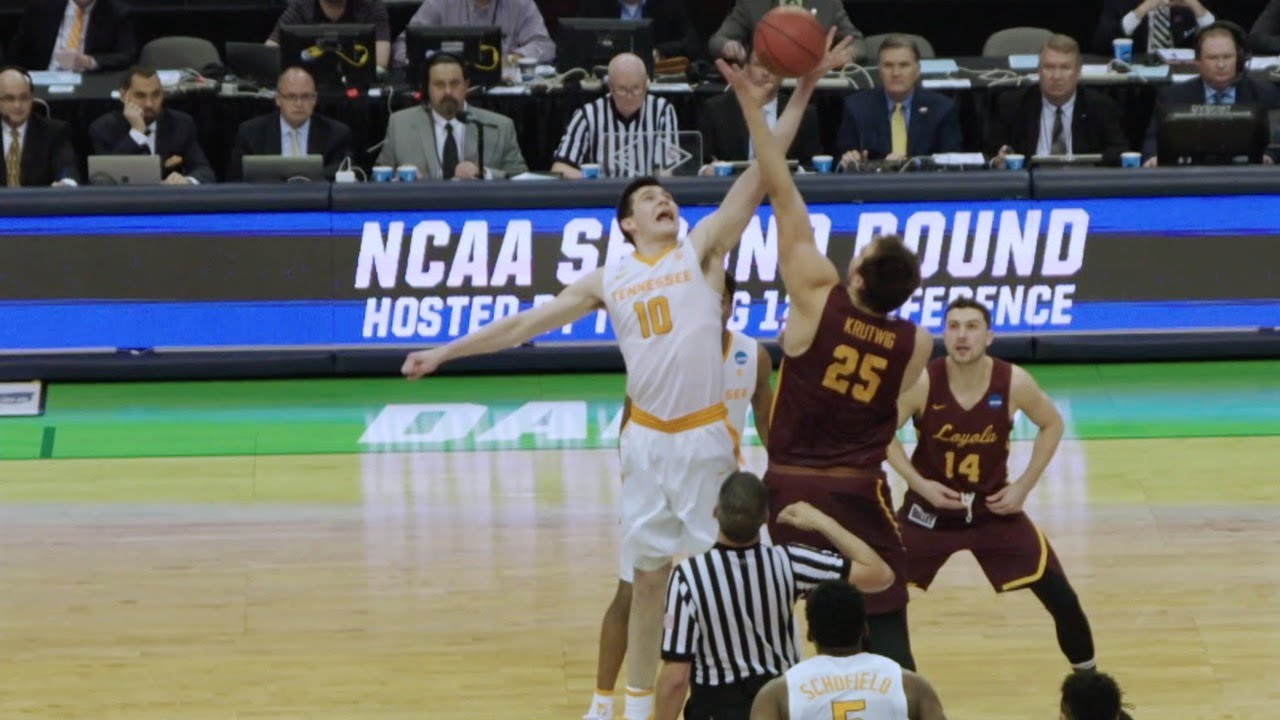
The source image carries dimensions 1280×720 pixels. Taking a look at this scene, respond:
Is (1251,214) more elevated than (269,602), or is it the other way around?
(1251,214)

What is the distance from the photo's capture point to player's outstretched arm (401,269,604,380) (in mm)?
7633

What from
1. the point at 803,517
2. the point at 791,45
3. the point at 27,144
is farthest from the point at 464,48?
the point at 803,517

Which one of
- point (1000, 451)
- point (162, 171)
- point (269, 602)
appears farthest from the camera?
point (162, 171)

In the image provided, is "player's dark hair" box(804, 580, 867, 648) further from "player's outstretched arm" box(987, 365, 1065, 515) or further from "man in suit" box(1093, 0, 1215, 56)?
"man in suit" box(1093, 0, 1215, 56)

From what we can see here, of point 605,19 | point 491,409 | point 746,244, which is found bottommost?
point 491,409

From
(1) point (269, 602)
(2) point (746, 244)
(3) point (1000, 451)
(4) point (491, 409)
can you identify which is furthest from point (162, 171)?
(3) point (1000, 451)

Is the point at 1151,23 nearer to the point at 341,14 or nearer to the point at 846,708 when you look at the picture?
the point at 341,14

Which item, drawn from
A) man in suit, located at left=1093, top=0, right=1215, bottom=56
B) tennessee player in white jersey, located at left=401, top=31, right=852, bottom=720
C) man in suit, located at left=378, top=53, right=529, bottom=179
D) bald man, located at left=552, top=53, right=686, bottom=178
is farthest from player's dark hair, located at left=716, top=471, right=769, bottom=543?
man in suit, located at left=1093, top=0, right=1215, bottom=56

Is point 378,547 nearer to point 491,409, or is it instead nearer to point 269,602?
point 269,602

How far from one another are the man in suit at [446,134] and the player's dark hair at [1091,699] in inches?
335

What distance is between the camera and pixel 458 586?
383 inches

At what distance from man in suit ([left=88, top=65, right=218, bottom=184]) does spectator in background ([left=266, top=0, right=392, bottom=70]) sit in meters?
1.74

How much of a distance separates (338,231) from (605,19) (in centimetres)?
317

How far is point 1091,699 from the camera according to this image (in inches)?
222
